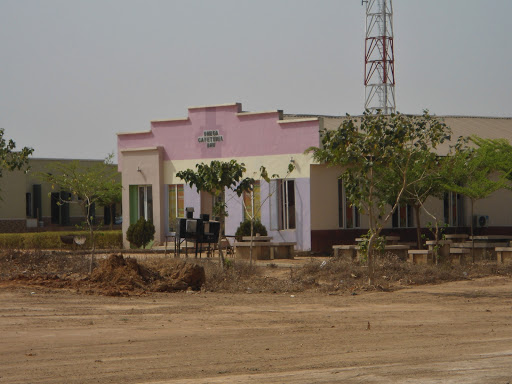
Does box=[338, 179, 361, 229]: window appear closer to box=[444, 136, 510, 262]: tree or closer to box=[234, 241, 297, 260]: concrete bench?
box=[234, 241, 297, 260]: concrete bench

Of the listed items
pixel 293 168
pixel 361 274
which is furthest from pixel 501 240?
pixel 361 274

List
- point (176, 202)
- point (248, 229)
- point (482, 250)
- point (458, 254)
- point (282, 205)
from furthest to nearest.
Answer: point (176, 202) < point (282, 205) < point (248, 229) < point (482, 250) < point (458, 254)

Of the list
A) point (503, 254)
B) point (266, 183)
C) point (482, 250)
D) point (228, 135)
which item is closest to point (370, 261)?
point (503, 254)

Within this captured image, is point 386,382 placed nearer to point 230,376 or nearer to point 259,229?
point 230,376

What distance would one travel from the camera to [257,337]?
13922mm

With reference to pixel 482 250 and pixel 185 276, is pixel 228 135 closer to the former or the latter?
pixel 482 250

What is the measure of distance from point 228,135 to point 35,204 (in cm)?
2283

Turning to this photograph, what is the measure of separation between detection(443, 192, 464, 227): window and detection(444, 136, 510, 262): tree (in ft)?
18.0

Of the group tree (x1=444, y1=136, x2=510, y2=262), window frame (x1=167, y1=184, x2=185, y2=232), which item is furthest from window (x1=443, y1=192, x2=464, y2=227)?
window frame (x1=167, y1=184, x2=185, y2=232)

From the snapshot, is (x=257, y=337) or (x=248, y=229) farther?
(x=248, y=229)

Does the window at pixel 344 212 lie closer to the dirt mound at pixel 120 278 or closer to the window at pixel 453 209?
the window at pixel 453 209

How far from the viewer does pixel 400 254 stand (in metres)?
25.6

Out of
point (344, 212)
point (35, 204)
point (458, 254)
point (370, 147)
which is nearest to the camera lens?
point (370, 147)

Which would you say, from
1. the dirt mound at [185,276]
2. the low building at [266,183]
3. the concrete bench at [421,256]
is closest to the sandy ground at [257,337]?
the dirt mound at [185,276]
